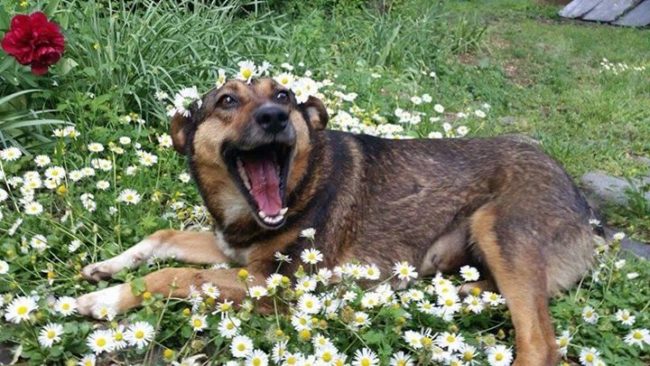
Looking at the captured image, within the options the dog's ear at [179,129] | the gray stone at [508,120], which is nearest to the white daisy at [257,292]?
the dog's ear at [179,129]

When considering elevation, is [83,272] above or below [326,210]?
below

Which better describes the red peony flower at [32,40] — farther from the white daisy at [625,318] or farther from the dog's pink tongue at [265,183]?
the white daisy at [625,318]

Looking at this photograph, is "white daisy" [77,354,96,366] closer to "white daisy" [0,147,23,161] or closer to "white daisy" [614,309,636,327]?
"white daisy" [0,147,23,161]

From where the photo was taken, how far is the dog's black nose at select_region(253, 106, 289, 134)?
3125 millimetres

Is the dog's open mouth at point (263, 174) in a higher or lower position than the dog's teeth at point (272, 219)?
higher

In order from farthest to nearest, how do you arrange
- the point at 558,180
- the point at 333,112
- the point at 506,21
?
1. the point at 506,21
2. the point at 333,112
3. the point at 558,180

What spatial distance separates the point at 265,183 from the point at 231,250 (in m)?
0.46

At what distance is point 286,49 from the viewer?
22.4 feet

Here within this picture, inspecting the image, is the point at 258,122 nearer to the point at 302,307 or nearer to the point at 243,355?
the point at 302,307

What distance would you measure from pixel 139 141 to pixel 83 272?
160 centimetres

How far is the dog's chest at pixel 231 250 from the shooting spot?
3.51 m

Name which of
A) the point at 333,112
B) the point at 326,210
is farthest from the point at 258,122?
the point at 333,112

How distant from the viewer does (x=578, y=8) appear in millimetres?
14125

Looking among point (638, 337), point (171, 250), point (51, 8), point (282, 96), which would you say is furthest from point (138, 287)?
point (51, 8)
